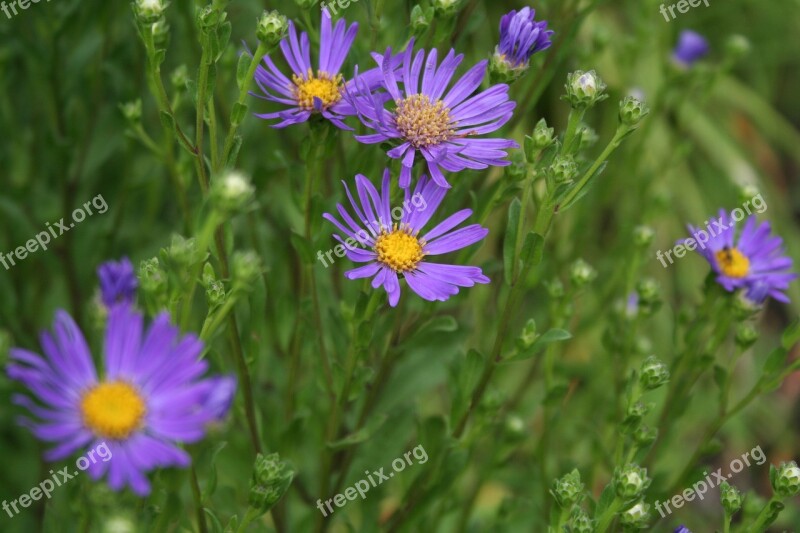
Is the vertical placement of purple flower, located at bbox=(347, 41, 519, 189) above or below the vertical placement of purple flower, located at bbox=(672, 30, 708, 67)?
below

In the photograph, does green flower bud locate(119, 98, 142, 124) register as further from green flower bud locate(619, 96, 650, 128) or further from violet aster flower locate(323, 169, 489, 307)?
green flower bud locate(619, 96, 650, 128)

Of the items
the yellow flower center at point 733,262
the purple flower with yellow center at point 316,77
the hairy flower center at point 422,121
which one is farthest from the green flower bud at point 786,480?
the purple flower with yellow center at point 316,77

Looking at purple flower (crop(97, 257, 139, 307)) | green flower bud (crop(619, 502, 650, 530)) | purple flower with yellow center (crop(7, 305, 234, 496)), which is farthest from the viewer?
purple flower (crop(97, 257, 139, 307))

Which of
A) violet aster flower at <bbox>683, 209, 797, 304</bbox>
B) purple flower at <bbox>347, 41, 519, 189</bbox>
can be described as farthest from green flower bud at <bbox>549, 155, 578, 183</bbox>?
violet aster flower at <bbox>683, 209, 797, 304</bbox>

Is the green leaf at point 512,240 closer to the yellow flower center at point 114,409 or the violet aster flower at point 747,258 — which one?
the violet aster flower at point 747,258

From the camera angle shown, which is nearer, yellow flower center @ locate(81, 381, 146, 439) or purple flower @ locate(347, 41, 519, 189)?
yellow flower center @ locate(81, 381, 146, 439)

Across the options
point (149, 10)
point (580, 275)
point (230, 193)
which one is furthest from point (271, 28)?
point (580, 275)

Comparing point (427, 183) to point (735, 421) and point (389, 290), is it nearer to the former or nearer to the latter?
point (389, 290)
